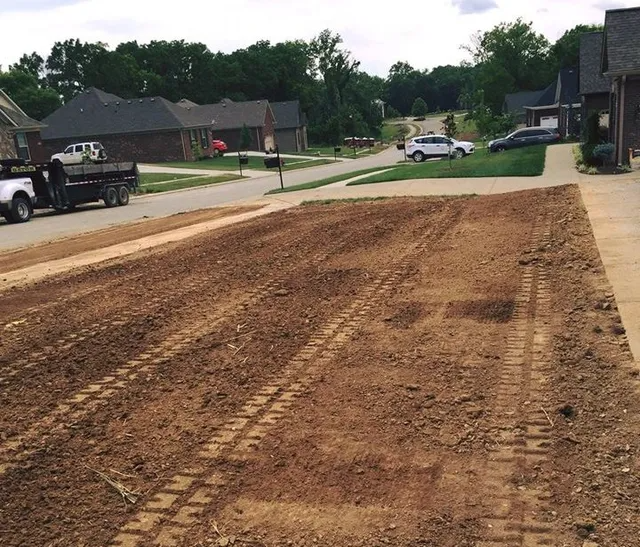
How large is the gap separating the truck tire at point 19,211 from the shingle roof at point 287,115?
58.6m

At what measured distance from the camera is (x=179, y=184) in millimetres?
35312

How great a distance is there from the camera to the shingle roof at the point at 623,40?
68.7 feet

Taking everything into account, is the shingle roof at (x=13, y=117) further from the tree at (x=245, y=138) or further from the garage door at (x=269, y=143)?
the garage door at (x=269, y=143)

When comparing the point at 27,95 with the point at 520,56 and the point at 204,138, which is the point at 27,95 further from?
the point at 520,56

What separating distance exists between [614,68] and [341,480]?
21.6 meters

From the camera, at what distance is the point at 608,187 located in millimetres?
16344

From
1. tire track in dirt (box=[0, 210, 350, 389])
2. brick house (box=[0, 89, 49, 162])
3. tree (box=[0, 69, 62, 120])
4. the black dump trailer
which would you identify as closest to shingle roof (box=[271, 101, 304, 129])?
tree (box=[0, 69, 62, 120])

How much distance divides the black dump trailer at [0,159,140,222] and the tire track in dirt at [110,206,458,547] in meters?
18.3

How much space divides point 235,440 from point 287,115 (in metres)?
78.3

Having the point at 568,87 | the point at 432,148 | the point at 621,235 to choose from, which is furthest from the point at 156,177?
the point at 621,235

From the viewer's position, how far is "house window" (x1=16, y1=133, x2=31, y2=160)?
4381cm

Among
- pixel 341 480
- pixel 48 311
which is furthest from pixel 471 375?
pixel 48 311

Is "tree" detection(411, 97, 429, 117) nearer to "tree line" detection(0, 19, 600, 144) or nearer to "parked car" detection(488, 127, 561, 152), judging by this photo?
"tree line" detection(0, 19, 600, 144)

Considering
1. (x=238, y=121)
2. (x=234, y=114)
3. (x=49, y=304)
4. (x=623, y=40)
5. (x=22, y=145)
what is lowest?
(x=49, y=304)
